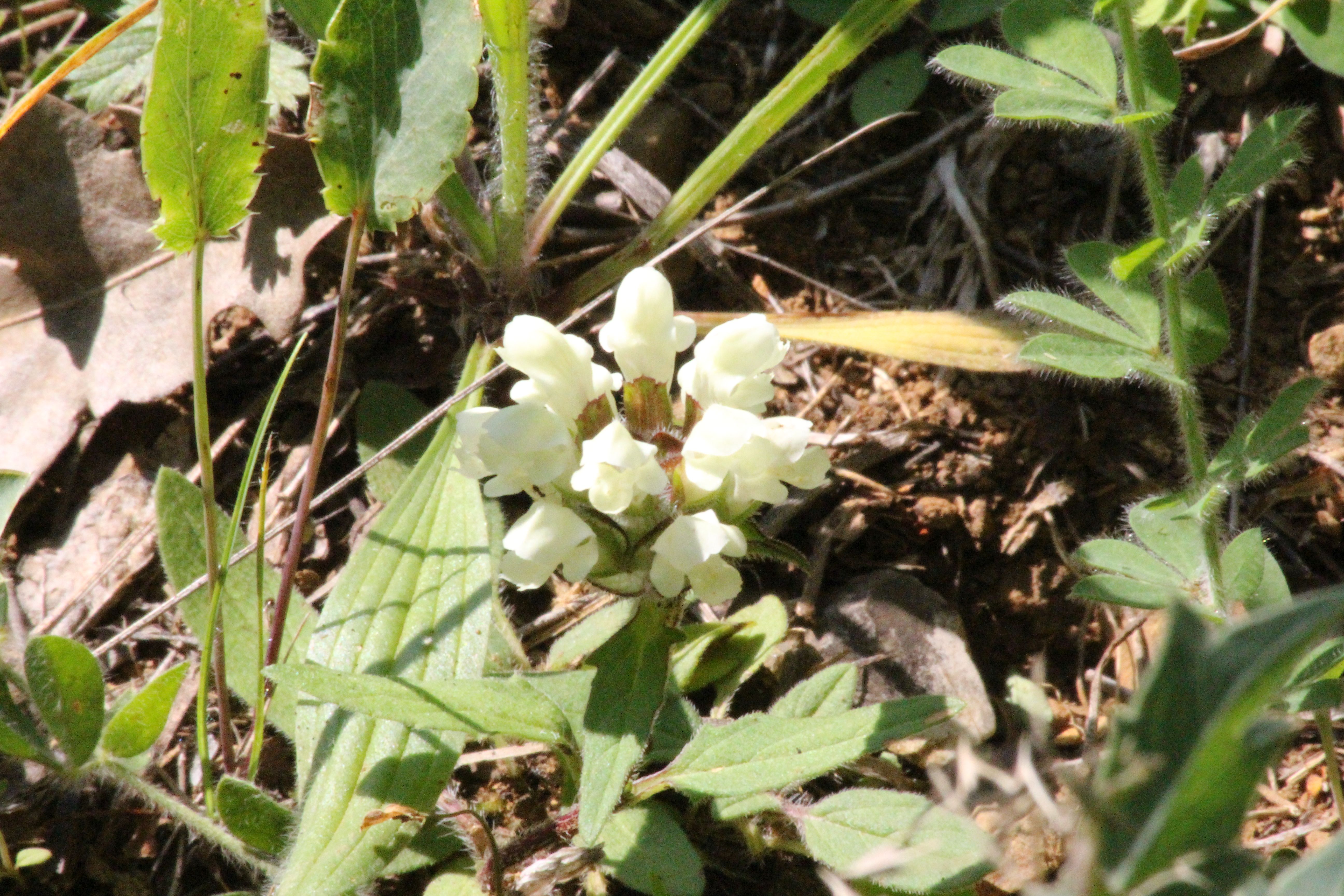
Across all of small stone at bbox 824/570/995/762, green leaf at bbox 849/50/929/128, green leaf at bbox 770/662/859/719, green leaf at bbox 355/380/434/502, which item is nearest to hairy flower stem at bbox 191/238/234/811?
green leaf at bbox 355/380/434/502

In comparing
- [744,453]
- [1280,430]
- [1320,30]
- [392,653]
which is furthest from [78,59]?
[1320,30]

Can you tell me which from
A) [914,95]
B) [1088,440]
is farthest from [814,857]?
[914,95]

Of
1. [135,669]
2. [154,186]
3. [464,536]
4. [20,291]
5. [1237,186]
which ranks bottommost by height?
[135,669]

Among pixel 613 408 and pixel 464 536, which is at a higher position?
pixel 613 408

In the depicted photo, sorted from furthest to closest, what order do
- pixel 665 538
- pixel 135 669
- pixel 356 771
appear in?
pixel 135 669 → pixel 356 771 → pixel 665 538

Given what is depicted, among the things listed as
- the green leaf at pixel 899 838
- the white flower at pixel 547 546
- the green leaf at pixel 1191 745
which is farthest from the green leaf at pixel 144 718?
the green leaf at pixel 1191 745

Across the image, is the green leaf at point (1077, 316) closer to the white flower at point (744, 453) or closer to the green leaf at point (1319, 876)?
the white flower at point (744, 453)

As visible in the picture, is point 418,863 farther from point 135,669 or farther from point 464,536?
point 135,669
